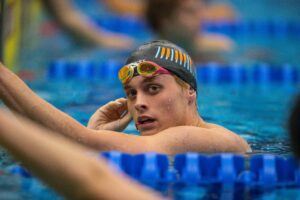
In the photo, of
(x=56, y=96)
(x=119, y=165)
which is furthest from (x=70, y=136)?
(x=56, y=96)

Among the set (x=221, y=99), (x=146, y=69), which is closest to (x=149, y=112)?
(x=146, y=69)

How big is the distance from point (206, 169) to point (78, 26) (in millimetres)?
5412

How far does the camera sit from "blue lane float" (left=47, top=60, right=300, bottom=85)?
7672 millimetres

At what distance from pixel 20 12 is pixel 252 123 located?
125 inches

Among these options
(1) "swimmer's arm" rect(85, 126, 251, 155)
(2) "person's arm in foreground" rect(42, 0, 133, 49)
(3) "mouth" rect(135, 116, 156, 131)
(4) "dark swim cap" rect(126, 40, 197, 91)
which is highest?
(2) "person's arm in foreground" rect(42, 0, 133, 49)

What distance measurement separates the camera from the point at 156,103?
4035mm

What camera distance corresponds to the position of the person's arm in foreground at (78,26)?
29.5ft

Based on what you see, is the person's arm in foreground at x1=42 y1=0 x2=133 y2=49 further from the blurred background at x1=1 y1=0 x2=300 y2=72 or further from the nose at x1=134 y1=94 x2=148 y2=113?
the nose at x1=134 y1=94 x2=148 y2=113

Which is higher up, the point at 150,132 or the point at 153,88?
the point at 153,88

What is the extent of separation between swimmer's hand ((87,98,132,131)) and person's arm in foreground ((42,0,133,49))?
4537 mm

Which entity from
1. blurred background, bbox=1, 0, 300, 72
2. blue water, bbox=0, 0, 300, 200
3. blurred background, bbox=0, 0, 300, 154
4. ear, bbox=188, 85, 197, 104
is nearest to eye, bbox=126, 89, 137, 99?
ear, bbox=188, 85, 197, 104

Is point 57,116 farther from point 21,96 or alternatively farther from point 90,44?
point 90,44

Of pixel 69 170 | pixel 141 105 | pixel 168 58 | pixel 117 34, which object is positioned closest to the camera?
pixel 69 170

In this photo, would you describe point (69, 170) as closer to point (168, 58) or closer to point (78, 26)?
point (168, 58)
